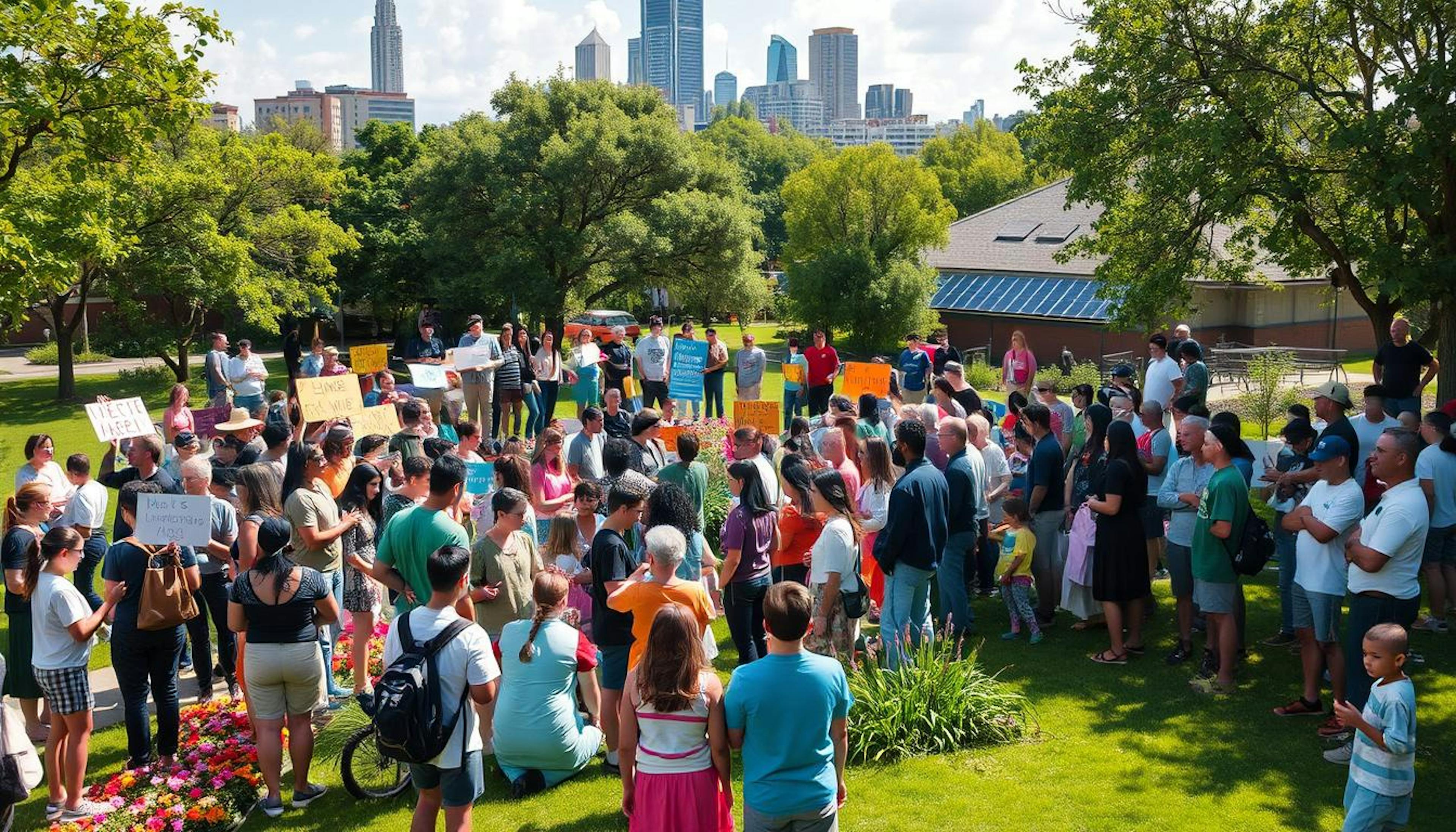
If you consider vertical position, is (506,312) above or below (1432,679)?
above

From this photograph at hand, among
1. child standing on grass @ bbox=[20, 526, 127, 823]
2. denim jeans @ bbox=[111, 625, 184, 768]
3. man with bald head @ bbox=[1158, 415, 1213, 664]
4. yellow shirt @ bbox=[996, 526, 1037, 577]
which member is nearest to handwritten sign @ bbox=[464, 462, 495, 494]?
Answer: denim jeans @ bbox=[111, 625, 184, 768]

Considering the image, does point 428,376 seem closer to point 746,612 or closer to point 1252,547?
point 746,612

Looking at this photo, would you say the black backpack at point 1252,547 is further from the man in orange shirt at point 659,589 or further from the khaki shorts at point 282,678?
the khaki shorts at point 282,678

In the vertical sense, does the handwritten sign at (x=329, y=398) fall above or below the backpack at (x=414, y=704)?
above

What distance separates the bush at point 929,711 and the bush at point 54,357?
37067 millimetres

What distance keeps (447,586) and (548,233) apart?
28.7 m

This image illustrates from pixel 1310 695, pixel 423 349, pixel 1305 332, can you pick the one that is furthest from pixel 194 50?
pixel 1305 332

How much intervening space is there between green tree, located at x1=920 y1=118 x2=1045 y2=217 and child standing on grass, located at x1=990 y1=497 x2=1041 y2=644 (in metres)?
54.6

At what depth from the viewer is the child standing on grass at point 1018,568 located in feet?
31.1

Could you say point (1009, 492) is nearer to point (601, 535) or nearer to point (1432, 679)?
point (1432, 679)

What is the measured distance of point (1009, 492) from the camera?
10508 mm

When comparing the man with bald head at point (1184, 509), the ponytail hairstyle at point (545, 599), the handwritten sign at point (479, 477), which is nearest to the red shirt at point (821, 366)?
the handwritten sign at point (479, 477)

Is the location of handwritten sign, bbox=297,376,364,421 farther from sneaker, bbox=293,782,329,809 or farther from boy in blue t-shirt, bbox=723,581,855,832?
boy in blue t-shirt, bbox=723,581,855,832

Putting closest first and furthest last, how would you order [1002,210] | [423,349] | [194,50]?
[194,50] < [423,349] < [1002,210]
